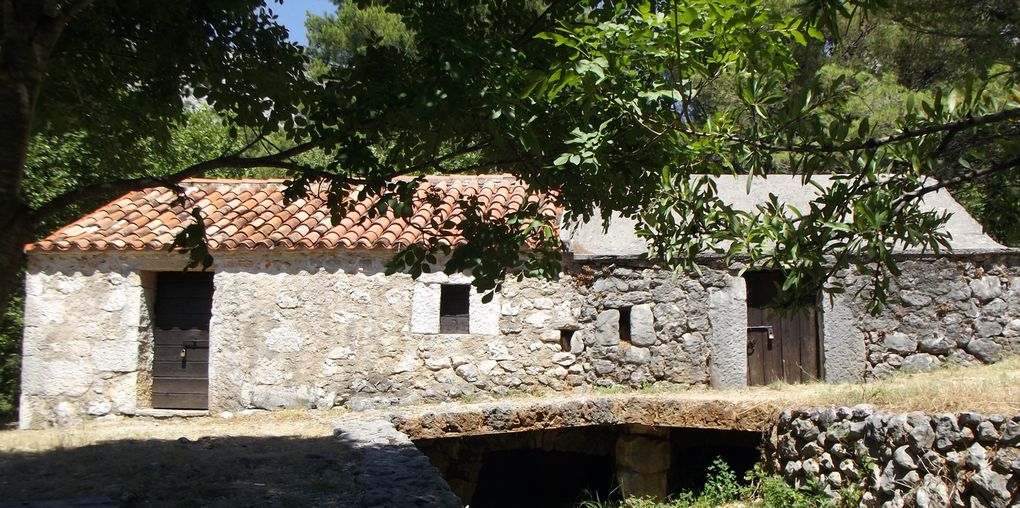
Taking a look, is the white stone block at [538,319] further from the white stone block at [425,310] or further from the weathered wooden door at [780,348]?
the weathered wooden door at [780,348]

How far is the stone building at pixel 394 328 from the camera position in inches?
381

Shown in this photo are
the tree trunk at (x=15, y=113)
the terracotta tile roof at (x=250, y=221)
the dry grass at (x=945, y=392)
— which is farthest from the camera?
the terracotta tile roof at (x=250, y=221)

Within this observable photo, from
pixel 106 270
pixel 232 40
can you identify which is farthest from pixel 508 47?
pixel 106 270

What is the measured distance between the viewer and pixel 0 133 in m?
3.55

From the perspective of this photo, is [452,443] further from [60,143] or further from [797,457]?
[60,143]

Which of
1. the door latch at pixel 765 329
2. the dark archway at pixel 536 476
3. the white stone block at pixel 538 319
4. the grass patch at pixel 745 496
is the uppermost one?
the white stone block at pixel 538 319

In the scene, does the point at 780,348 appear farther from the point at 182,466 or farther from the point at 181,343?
the point at 181,343

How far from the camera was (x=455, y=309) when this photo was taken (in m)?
9.95

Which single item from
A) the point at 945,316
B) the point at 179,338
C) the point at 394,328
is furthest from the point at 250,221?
the point at 945,316

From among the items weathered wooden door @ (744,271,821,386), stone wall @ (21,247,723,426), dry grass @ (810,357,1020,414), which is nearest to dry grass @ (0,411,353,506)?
stone wall @ (21,247,723,426)

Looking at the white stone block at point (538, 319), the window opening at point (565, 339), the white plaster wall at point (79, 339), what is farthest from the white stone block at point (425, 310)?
the white plaster wall at point (79, 339)

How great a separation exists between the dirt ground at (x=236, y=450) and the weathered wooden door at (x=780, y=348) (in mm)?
568

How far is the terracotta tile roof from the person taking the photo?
31.6ft

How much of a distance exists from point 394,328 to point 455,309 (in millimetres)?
775
